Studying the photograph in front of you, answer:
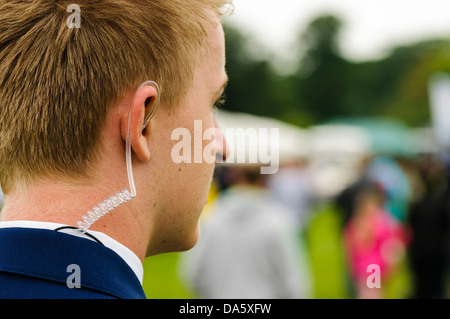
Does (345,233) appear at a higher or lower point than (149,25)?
higher

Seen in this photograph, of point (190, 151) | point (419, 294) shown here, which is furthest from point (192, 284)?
point (419, 294)

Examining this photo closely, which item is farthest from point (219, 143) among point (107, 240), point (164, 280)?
point (164, 280)

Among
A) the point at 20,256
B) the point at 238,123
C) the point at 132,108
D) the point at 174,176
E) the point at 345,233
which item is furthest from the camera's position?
the point at 238,123

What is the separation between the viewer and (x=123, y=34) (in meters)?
1.23

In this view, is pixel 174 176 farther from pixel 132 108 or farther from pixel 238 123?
pixel 238 123

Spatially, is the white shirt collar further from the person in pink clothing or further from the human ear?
the person in pink clothing

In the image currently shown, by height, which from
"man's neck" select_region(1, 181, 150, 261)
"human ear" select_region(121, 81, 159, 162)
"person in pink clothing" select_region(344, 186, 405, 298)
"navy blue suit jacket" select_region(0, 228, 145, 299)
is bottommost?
"navy blue suit jacket" select_region(0, 228, 145, 299)

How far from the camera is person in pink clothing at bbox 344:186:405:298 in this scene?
661 centimetres

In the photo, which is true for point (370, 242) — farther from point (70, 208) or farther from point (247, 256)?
point (70, 208)

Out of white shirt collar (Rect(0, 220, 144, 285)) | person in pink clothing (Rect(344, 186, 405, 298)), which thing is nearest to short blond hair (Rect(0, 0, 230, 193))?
white shirt collar (Rect(0, 220, 144, 285))

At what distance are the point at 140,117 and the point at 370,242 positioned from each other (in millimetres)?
5899

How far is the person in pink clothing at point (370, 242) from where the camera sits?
260 inches

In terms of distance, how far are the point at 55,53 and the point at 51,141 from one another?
0.20 metres

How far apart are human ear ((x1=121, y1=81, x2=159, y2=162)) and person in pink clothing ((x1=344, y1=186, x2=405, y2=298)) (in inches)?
222
